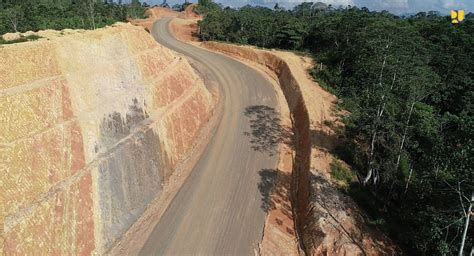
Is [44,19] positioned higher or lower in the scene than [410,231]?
higher

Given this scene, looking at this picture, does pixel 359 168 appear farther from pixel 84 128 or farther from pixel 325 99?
pixel 84 128

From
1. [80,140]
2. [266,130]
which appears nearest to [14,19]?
[80,140]

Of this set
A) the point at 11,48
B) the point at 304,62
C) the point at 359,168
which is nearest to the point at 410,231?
the point at 359,168

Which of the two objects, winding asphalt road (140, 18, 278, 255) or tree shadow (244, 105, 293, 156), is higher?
tree shadow (244, 105, 293, 156)

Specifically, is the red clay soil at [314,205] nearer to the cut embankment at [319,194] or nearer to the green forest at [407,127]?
the cut embankment at [319,194]

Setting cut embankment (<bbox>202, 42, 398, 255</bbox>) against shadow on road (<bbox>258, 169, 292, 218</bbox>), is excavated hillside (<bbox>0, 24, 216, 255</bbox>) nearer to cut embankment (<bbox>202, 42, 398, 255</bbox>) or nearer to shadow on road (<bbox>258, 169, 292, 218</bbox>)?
shadow on road (<bbox>258, 169, 292, 218</bbox>)

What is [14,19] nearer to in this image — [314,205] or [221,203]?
[221,203]

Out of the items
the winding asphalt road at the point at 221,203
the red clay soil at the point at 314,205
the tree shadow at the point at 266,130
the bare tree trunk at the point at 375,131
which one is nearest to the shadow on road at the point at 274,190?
the red clay soil at the point at 314,205

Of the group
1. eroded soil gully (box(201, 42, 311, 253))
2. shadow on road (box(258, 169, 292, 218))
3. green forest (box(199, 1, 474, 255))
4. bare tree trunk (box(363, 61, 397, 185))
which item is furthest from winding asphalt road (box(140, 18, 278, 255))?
green forest (box(199, 1, 474, 255))
